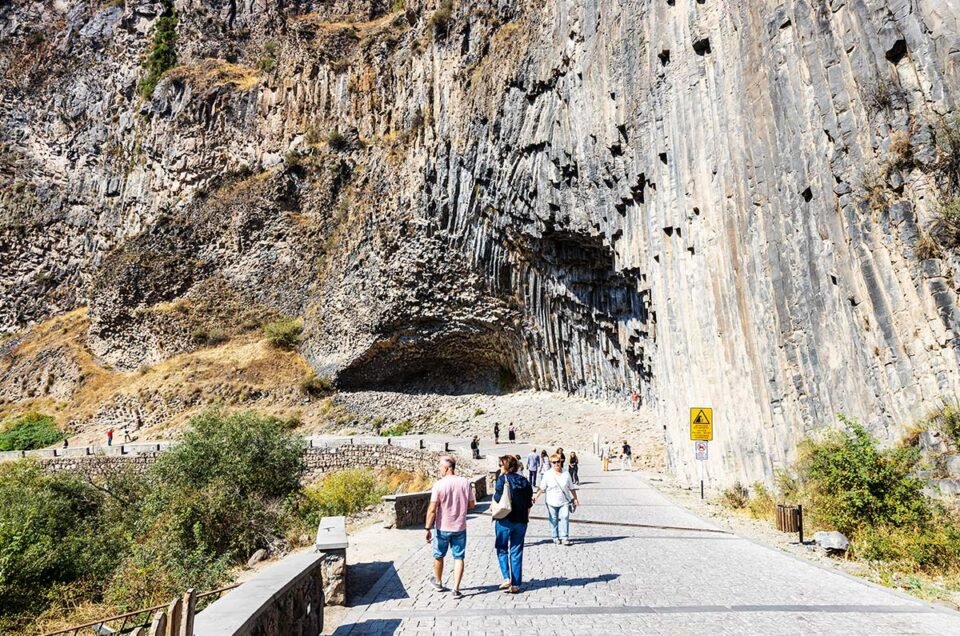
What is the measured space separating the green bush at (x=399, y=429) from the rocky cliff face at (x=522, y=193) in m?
4.34

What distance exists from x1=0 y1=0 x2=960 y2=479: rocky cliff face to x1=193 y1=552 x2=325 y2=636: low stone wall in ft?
27.7

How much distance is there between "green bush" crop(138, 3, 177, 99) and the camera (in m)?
58.2

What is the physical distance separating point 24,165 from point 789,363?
72958 millimetres

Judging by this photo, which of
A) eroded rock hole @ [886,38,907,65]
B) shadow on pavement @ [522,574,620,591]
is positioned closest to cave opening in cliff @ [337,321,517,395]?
eroded rock hole @ [886,38,907,65]

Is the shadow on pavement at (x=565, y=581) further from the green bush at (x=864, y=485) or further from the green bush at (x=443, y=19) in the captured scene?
the green bush at (x=443, y=19)

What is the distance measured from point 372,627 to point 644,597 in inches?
110

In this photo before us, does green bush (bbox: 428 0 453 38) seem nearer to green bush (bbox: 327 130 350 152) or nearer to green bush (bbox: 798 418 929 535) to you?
green bush (bbox: 327 130 350 152)

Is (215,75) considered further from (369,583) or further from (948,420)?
(948,420)

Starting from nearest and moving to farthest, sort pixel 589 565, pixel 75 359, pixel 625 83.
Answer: pixel 589 565
pixel 625 83
pixel 75 359

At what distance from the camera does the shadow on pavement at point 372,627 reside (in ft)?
Answer: 17.7

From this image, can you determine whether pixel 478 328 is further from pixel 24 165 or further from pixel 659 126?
pixel 24 165

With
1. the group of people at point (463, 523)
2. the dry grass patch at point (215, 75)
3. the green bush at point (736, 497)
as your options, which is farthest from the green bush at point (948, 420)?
the dry grass patch at point (215, 75)

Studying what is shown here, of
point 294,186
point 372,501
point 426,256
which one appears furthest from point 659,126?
point 294,186

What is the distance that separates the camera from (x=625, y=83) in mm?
21828
